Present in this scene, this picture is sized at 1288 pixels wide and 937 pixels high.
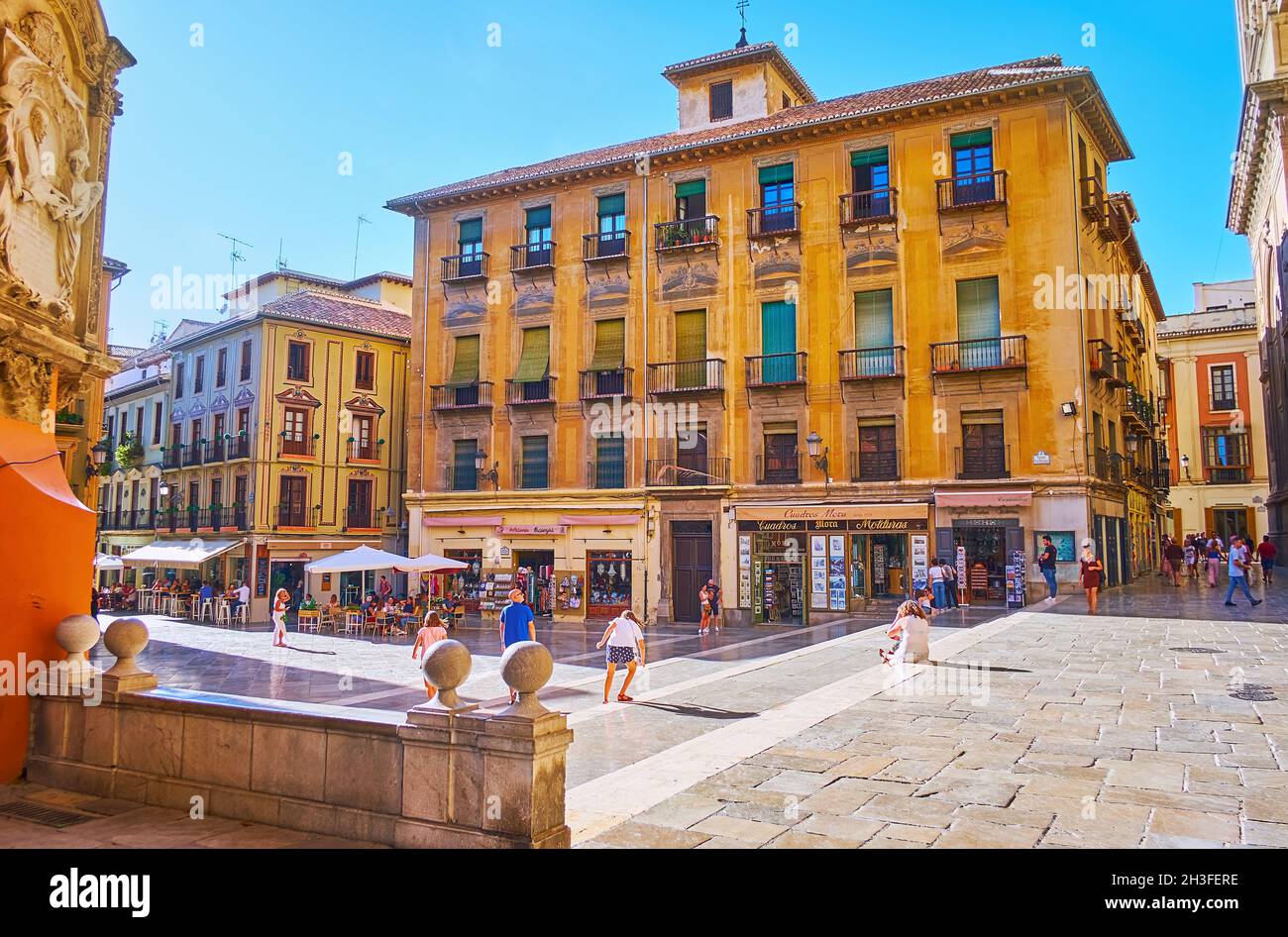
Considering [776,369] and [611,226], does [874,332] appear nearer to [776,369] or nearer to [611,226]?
[776,369]

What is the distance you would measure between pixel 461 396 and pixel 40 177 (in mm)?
23077

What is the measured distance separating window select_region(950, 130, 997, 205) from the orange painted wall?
23.3 metres

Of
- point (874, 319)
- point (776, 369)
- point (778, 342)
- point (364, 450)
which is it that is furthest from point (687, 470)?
point (364, 450)

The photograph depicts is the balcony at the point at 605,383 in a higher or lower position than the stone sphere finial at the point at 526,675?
higher

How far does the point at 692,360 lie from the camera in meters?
27.8

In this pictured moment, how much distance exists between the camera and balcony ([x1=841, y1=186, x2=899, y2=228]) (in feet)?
84.2

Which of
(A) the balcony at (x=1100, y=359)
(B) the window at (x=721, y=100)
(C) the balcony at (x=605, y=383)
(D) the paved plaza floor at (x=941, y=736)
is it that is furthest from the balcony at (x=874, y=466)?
(B) the window at (x=721, y=100)

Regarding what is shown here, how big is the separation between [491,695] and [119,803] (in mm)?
6557

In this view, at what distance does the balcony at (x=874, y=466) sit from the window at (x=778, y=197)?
7288 millimetres

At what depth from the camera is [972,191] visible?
Result: 25.0 m


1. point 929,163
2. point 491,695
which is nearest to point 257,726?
point 491,695

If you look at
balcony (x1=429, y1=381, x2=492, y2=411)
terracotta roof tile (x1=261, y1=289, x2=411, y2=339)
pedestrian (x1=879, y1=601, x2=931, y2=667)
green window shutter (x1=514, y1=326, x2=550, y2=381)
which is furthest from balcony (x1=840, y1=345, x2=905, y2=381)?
terracotta roof tile (x1=261, y1=289, x2=411, y2=339)

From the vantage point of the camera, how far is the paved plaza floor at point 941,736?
5586mm
